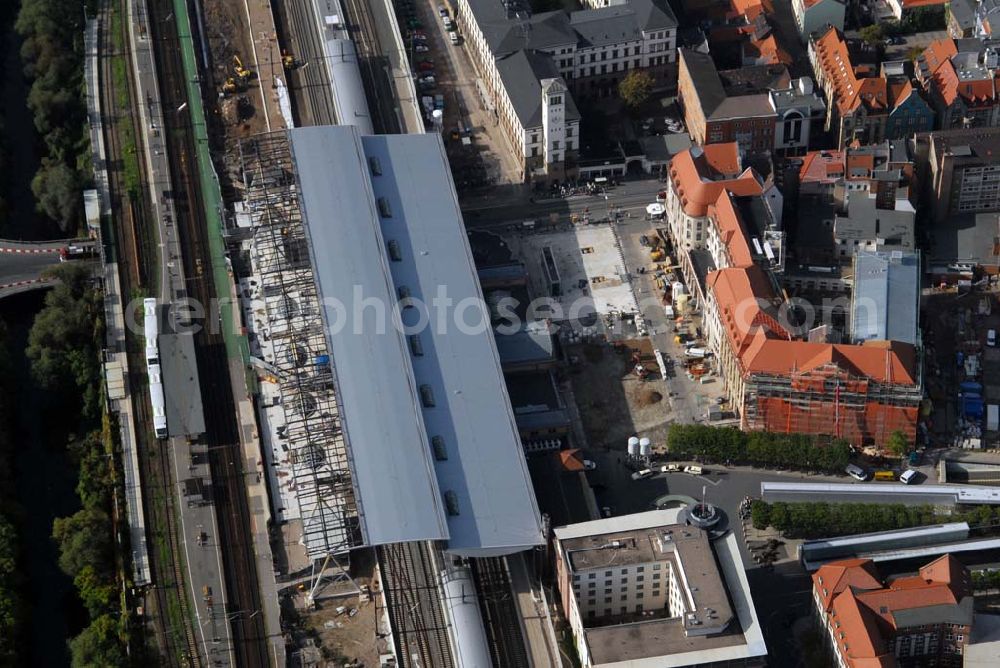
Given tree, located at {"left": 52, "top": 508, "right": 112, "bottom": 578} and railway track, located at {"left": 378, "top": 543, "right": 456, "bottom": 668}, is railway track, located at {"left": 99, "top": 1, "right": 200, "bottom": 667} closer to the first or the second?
tree, located at {"left": 52, "top": 508, "right": 112, "bottom": 578}

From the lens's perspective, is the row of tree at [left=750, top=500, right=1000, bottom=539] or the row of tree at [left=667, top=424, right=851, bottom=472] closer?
the row of tree at [left=750, top=500, right=1000, bottom=539]

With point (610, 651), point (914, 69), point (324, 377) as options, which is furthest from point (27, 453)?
point (914, 69)

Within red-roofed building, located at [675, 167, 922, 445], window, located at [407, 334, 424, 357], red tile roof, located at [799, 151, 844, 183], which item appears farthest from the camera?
red tile roof, located at [799, 151, 844, 183]

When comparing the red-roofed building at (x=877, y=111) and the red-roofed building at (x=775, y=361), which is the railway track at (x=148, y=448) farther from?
the red-roofed building at (x=877, y=111)

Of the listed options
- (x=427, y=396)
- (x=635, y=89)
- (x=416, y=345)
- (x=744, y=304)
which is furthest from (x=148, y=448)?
(x=635, y=89)

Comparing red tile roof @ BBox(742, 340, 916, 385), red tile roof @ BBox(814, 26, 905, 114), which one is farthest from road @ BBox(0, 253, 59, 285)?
red tile roof @ BBox(814, 26, 905, 114)

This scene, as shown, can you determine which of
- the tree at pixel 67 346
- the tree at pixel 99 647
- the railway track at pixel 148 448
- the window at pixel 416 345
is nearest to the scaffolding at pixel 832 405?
the window at pixel 416 345

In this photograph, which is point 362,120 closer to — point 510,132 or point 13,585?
point 510,132
